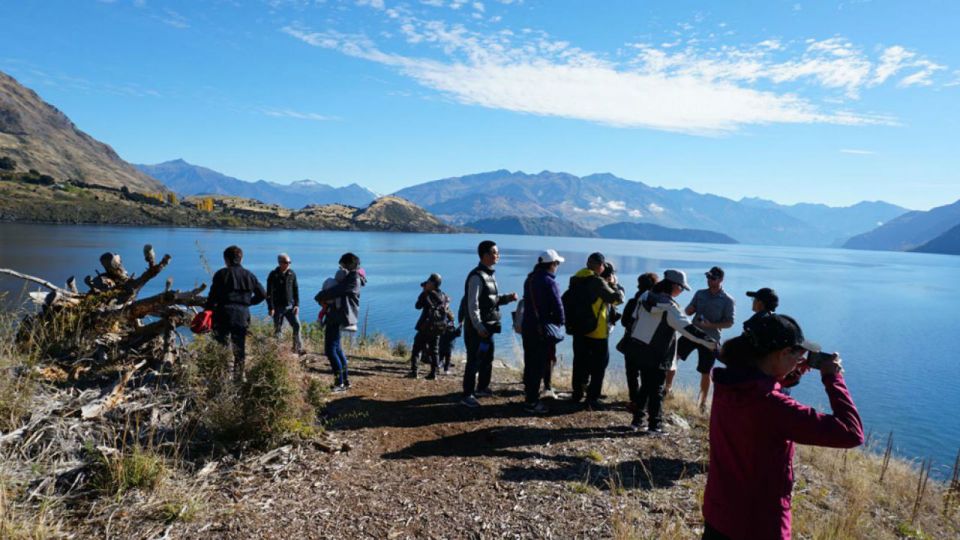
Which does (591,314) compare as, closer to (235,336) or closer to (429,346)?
(429,346)

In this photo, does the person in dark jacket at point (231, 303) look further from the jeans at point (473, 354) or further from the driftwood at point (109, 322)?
the jeans at point (473, 354)

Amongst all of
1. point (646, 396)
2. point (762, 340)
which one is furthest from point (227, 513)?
point (646, 396)

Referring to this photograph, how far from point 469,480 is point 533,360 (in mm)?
2307

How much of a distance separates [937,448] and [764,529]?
Answer: 1658 cm

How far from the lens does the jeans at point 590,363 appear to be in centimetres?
725

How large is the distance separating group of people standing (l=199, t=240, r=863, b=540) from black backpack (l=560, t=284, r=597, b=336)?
13mm

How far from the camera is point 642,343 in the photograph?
628 cm

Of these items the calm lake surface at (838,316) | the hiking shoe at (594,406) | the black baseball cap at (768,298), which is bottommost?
the calm lake surface at (838,316)

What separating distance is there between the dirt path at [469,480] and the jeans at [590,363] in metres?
0.35

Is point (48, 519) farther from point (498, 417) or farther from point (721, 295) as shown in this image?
point (721, 295)

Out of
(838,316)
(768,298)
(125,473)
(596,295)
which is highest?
(768,298)

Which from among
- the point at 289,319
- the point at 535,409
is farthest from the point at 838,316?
the point at 289,319

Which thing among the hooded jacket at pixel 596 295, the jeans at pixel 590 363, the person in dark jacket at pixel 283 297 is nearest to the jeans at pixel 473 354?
the jeans at pixel 590 363

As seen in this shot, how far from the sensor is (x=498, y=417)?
6867 millimetres
